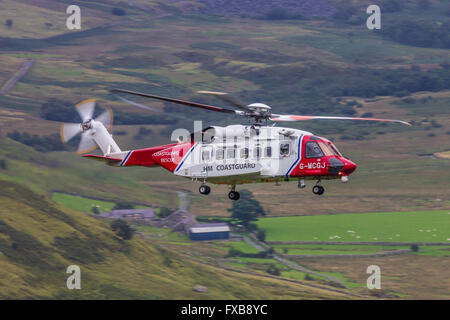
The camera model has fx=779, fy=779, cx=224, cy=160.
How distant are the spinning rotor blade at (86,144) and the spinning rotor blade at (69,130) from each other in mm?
636

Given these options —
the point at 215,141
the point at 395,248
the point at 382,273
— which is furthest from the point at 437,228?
the point at 215,141

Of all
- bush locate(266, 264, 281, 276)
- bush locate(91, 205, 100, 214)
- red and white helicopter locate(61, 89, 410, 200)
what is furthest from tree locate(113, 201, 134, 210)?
red and white helicopter locate(61, 89, 410, 200)

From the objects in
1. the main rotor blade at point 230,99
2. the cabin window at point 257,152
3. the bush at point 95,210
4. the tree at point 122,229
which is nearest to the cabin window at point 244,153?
the cabin window at point 257,152

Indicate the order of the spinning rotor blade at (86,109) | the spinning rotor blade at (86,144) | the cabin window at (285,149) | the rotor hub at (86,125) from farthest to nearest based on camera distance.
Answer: the rotor hub at (86,125) < the spinning rotor blade at (86,109) < the spinning rotor blade at (86,144) < the cabin window at (285,149)

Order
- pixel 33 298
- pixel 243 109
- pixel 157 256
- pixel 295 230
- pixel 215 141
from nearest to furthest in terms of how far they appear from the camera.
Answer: pixel 243 109
pixel 215 141
pixel 33 298
pixel 157 256
pixel 295 230

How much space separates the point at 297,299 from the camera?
146250mm

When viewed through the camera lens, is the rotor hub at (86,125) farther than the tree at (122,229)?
No

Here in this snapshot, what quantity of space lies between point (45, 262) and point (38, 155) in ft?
110

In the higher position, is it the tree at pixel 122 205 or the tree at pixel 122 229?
the tree at pixel 122 205

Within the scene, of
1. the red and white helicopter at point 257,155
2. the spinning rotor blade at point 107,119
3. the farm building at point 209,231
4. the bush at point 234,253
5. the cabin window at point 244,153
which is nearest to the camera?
the red and white helicopter at point 257,155

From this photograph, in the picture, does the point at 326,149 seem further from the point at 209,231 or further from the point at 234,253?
the point at 209,231

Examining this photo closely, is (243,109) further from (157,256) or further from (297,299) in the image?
(157,256)

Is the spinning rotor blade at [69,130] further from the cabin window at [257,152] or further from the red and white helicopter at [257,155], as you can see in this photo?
the cabin window at [257,152]

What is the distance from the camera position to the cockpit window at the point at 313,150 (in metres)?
51.7
